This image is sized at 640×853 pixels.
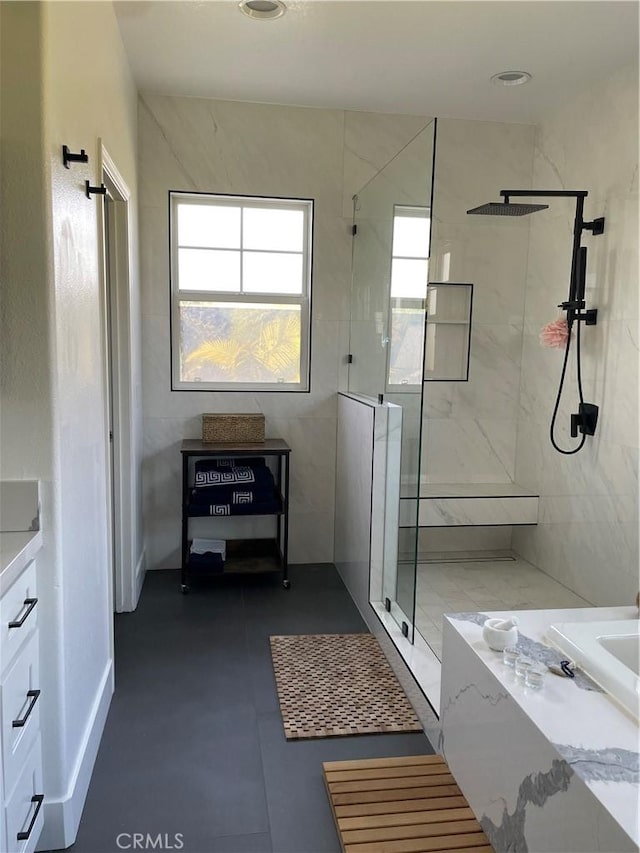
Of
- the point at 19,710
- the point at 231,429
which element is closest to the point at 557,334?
the point at 231,429

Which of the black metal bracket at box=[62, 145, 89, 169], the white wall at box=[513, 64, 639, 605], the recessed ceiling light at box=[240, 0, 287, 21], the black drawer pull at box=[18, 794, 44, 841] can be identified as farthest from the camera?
the white wall at box=[513, 64, 639, 605]

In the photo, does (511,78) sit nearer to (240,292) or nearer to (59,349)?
(240,292)

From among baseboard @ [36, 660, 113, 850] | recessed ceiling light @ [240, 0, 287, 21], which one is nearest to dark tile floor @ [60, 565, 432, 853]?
baseboard @ [36, 660, 113, 850]

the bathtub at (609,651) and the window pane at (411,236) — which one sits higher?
the window pane at (411,236)

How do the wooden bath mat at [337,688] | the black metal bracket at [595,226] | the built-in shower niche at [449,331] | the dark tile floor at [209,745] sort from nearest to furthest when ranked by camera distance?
the dark tile floor at [209,745] < the wooden bath mat at [337,688] < the black metal bracket at [595,226] < the built-in shower niche at [449,331]

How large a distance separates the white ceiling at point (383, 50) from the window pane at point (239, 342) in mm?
1153

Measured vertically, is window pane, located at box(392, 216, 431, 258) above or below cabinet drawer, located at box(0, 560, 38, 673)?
above

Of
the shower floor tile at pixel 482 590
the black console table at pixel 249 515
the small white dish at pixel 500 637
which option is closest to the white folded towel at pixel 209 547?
the black console table at pixel 249 515

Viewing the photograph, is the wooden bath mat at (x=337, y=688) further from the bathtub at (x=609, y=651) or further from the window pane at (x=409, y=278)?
the window pane at (x=409, y=278)

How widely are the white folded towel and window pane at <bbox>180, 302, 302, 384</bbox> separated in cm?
94

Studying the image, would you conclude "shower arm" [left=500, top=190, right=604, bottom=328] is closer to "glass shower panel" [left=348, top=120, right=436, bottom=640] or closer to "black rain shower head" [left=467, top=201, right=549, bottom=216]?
"black rain shower head" [left=467, top=201, right=549, bottom=216]

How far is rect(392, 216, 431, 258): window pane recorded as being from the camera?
249 cm

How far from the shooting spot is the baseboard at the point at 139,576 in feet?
10.7

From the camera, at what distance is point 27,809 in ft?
5.08
